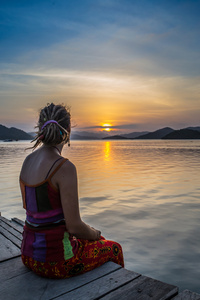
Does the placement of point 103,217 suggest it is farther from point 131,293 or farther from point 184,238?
point 131,293

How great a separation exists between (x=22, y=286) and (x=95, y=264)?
0.88 meters

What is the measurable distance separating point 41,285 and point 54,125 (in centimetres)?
180

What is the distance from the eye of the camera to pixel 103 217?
877 cm

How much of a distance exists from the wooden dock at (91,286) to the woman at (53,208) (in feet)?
0.42

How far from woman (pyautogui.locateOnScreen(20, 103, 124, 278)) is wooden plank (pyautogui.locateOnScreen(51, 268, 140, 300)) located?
0.26 meters

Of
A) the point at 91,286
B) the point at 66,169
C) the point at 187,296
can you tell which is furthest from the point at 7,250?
the point at 187,296

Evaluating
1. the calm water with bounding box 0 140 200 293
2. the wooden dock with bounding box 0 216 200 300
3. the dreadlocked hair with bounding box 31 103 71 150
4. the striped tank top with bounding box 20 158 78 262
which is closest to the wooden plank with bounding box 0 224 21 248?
the wooden dock with bounding box 0 216 200 300

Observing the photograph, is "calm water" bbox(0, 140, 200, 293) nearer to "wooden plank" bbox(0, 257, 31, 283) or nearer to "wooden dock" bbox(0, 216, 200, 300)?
"wooden dock" bbox(0, 216, 200, 300)

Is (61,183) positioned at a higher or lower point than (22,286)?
higher

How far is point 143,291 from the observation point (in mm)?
Result: 2842

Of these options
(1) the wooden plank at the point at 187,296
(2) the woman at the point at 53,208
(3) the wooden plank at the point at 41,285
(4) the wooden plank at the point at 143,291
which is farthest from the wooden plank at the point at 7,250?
→ (1) the wooden plank at the point at 187,296

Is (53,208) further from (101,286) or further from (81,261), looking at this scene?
→ (101,286)

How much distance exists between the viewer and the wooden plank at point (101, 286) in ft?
8.95

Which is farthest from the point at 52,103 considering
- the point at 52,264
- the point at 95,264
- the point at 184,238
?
the point at 184,238
